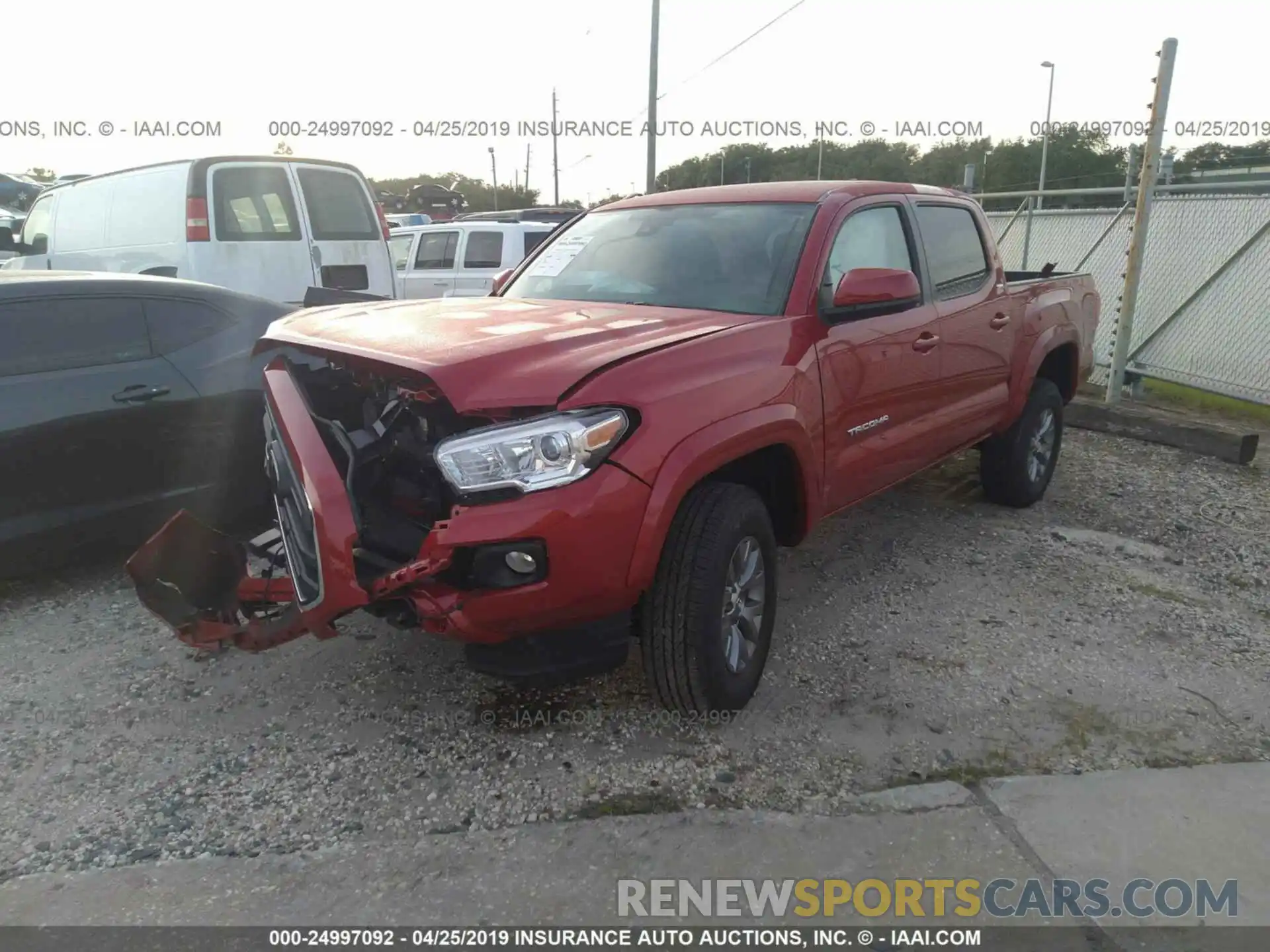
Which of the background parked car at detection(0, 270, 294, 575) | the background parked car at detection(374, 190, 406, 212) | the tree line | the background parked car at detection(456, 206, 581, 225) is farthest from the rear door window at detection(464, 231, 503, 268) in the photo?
the tree line

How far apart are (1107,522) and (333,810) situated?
4.55 meters

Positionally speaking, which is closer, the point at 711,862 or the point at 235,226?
the point at 711,862

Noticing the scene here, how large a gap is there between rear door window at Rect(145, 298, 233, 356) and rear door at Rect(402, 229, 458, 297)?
27.2ft

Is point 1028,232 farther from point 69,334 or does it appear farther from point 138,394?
point 69,334

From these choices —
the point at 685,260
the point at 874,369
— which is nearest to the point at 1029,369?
the point at 874,369

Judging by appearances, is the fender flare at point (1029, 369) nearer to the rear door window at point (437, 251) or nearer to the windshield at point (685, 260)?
the windshield at point (685, 260)

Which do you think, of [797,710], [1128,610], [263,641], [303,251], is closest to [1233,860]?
[797,710]

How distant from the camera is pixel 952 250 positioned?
481cm

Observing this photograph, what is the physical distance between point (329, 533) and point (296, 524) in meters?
0.38

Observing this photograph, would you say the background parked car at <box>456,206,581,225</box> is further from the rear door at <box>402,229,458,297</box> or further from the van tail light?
the van tail light

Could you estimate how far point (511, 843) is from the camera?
2707 mm

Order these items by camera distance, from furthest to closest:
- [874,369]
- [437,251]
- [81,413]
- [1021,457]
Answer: [437,251] → [1021,457] → [81,413] → [874,369]

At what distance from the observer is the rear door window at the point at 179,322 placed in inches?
178

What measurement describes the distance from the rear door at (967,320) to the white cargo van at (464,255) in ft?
26.6
